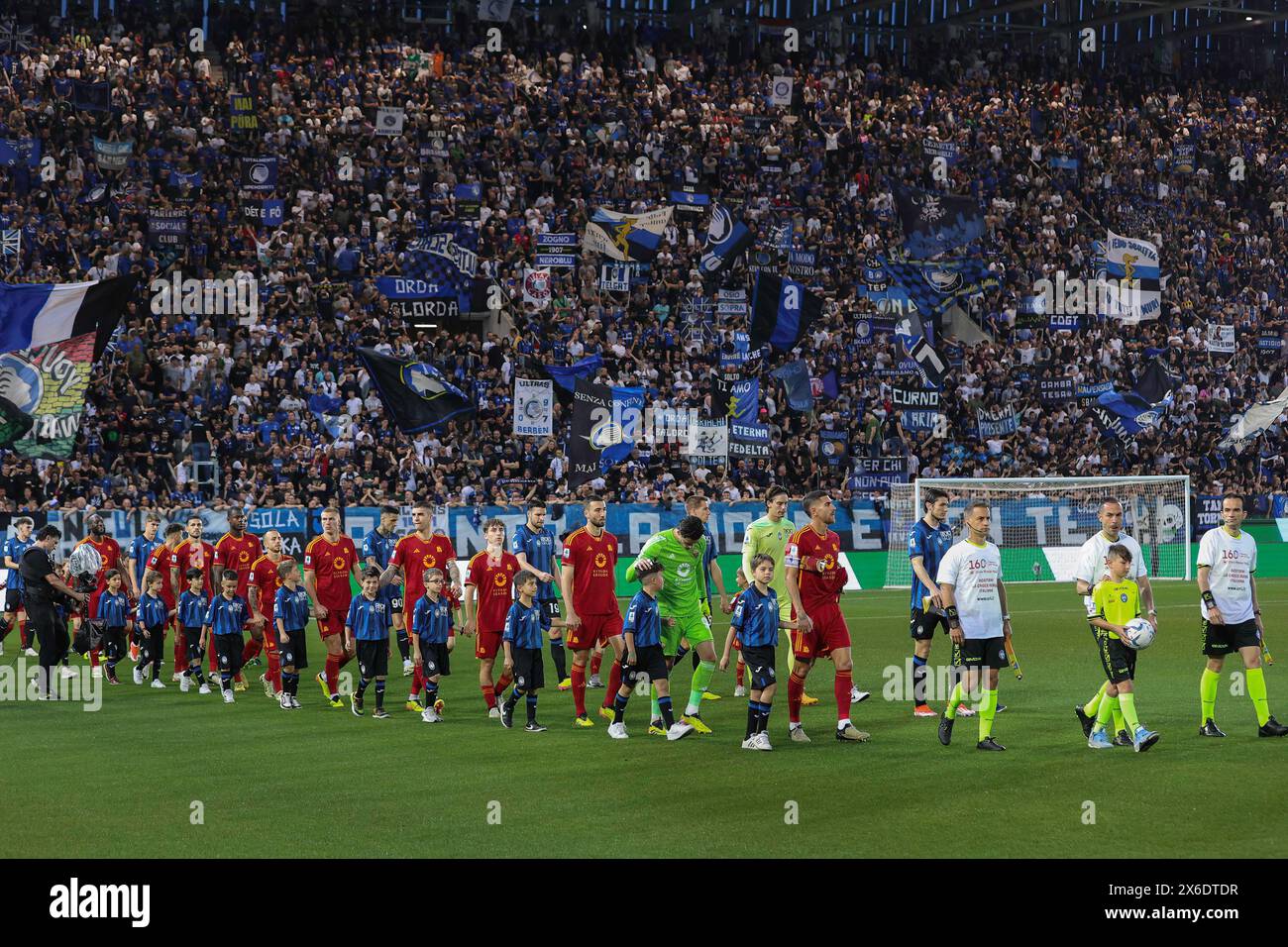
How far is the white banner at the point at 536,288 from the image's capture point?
132ft

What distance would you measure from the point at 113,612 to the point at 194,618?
1528mm

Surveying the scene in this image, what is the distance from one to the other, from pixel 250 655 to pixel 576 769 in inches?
341

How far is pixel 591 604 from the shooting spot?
1734 centimetres

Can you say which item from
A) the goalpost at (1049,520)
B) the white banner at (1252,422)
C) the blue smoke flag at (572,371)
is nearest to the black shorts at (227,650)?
the goalpost at (1049,520)

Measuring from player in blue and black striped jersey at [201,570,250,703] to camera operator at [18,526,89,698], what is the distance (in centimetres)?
159

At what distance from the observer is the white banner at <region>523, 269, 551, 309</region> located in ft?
132

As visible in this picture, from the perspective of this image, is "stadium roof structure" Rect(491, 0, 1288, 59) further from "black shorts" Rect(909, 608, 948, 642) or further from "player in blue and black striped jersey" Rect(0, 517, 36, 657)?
"black shorts" Rect(909, 608, 948, 642)

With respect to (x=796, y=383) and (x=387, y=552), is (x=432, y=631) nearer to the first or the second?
(x=387, y=552)

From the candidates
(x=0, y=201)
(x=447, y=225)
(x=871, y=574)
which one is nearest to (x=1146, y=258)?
(x=871, y=574)

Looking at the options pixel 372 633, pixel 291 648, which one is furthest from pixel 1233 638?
pixel 291 648

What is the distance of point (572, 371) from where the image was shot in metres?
38.7

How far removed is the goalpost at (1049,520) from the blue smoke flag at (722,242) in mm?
8428

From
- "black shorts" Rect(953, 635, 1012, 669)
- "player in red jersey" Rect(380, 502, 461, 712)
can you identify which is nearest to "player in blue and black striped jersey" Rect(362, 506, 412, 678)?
"player in red jersey" Rect(380, 502, 461, 712)

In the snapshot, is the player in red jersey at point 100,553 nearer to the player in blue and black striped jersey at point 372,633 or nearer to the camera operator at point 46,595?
the camera operator at point 46,595
